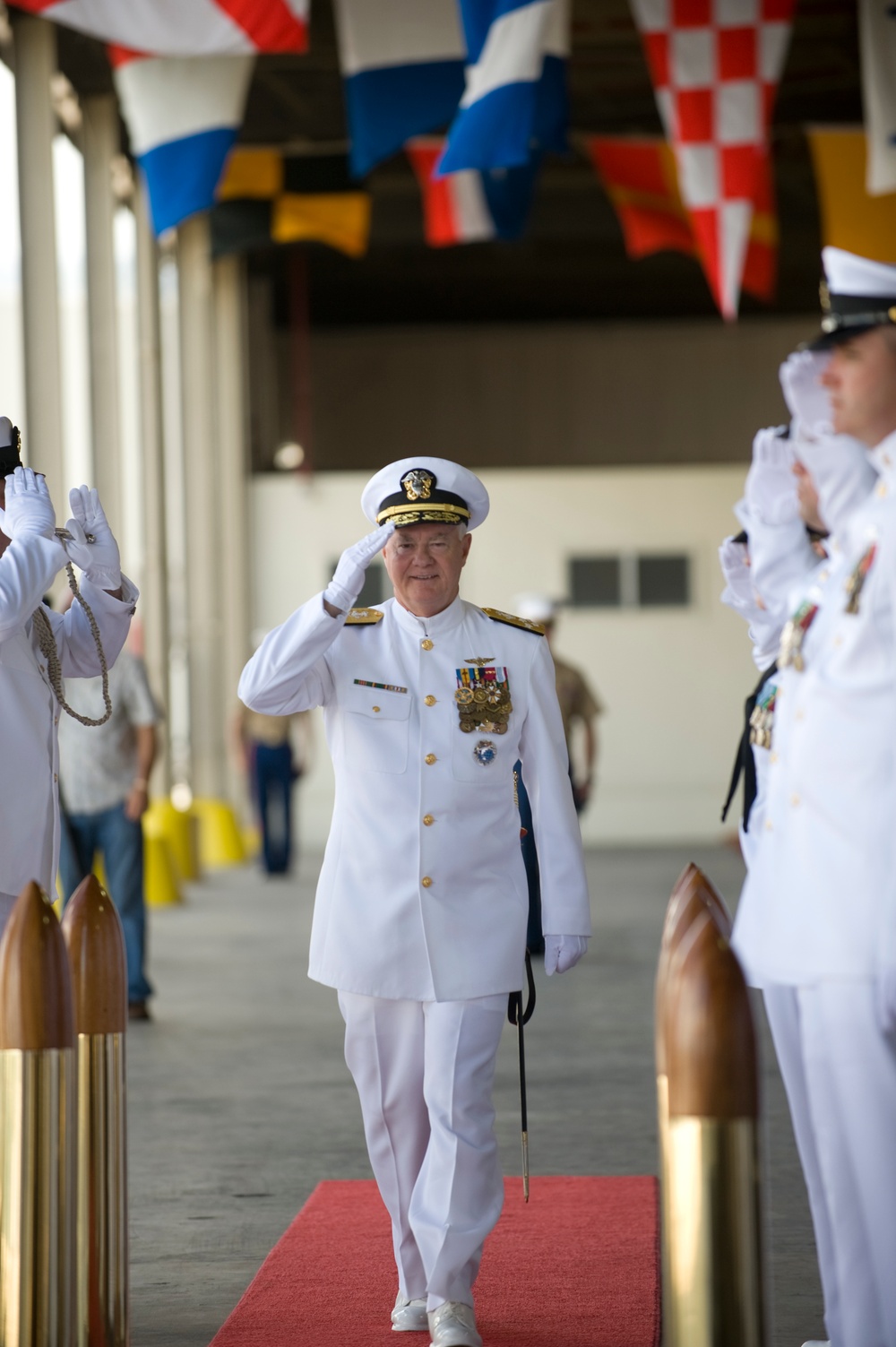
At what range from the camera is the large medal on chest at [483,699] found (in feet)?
10.8

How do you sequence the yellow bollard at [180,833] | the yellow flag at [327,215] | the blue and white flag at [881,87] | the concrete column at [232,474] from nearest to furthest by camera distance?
the blue and white flag at [881,87] < the yellow flag at [327,215] < the yellow bollard at [180,833] < the concrete column at [232,474]

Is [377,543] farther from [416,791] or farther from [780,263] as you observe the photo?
[780,263]

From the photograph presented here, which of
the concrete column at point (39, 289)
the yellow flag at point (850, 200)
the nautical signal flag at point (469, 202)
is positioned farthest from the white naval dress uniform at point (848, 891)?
the nautical signal flag at point (469, 202)

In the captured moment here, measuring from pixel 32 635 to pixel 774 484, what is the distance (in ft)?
4.76

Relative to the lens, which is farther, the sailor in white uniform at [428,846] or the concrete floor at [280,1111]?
the concrete floor at [280,1111]

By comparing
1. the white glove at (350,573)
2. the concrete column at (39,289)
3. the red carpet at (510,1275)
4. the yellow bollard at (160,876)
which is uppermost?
the concrete column at (39,289)

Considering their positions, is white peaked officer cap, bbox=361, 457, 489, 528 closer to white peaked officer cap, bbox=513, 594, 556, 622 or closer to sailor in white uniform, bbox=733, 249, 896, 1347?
sailor in white uniform, bbox=733, 249, 896, 1347

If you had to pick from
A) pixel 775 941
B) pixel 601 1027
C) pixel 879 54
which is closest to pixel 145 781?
pixel 601 1027

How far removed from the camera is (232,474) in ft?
53.4

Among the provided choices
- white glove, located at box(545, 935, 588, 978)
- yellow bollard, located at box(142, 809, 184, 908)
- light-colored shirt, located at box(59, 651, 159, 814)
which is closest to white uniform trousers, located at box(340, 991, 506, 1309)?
white glove, located at box(545, 935, 588, 978)

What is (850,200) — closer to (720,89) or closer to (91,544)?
(720,89)

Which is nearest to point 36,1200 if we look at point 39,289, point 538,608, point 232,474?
point 538,608

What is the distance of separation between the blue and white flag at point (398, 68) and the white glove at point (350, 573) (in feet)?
19.6

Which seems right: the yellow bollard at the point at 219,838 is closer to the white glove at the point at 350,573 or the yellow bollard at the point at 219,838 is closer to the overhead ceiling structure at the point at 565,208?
the overhead ceiling structure at the point at 565,208
